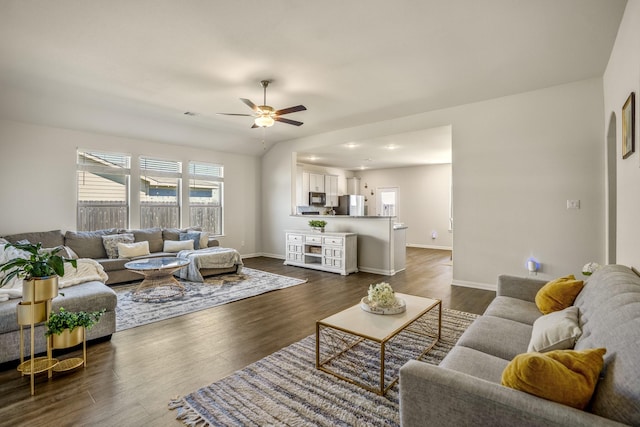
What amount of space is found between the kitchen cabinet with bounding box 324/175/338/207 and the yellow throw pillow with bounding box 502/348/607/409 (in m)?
9.18

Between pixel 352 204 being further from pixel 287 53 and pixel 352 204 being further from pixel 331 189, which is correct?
pixel 287 53

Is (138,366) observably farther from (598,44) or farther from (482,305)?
(598,44)

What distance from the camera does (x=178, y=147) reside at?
6.83 metres

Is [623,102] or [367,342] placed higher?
[623,102]

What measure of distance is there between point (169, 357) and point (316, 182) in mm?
7640

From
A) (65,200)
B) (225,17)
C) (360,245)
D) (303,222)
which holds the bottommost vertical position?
(360,245)

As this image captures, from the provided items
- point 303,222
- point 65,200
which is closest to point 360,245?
point 303,222

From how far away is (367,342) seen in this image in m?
2.88

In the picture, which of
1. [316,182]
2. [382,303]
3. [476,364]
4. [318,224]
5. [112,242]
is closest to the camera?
[476,364]

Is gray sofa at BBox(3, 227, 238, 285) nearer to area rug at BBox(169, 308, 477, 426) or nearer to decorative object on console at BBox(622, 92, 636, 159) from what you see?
area rug at BBox(169, 308, 477, 426)

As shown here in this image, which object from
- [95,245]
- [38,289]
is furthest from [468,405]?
[95,245]

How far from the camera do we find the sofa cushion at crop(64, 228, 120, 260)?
202 inches

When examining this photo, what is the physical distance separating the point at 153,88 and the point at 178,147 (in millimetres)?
2727

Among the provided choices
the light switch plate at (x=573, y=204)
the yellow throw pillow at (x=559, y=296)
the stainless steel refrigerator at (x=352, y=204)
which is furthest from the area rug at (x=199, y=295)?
the stainless steel refrigerator at (x=352, y=204)
